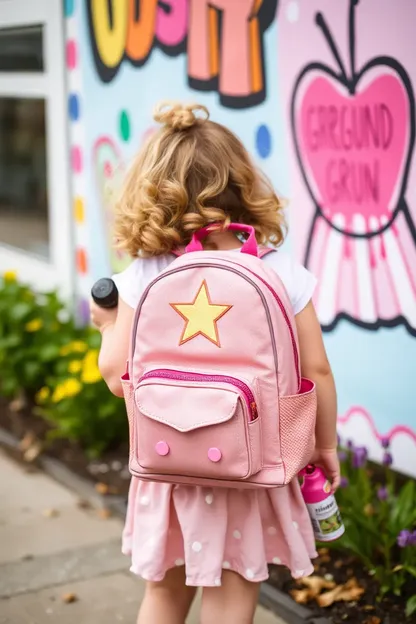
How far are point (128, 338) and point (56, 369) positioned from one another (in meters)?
3.32

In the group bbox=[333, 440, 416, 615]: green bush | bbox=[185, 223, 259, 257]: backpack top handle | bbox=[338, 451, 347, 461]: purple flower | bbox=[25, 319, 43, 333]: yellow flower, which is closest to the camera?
bbox=[185, 223, 259, 257]: backpack top handle

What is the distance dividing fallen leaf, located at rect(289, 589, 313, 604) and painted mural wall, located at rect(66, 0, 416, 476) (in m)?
0.66

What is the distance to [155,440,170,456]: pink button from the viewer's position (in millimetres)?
2482

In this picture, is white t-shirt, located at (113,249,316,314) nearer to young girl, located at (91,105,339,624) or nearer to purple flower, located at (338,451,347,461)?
young girl, located at (91,105,339,624)

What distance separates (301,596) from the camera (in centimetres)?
362

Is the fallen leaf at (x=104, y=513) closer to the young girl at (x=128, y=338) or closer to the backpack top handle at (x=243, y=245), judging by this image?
the young girl at (x=128, y=338)

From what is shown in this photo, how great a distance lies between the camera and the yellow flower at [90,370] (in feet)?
16.8

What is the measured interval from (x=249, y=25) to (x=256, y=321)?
2552 millimetres

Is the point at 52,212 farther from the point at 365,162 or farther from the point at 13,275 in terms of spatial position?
the point at 365,162

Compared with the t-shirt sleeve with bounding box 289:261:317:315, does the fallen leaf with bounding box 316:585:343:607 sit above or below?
below

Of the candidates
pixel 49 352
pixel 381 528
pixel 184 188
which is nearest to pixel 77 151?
pixel 49 352

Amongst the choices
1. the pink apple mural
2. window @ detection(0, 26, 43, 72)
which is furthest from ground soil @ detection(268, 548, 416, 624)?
window @ detection(0, 26, 43, 72)

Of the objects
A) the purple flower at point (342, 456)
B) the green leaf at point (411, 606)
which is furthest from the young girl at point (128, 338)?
the purple flower at point (342, 456)

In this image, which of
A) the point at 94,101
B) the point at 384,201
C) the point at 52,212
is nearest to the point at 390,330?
the point at 384,201
